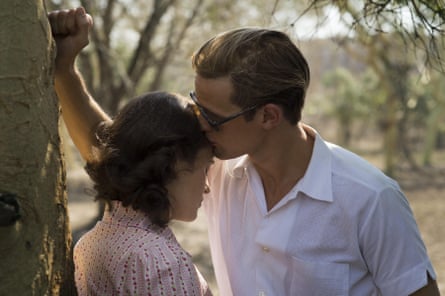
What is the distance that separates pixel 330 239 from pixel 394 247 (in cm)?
21

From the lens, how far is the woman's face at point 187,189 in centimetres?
175

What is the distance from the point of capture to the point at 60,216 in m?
1.46

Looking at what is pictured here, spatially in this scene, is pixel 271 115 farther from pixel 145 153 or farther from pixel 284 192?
pixel 145 153

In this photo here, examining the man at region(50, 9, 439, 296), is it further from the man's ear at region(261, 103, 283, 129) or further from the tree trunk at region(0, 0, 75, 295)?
the tree trunk at region(0, 0, 75, 295)

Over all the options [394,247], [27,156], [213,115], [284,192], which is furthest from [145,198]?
[394,247]

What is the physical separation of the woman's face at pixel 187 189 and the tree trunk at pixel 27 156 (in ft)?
1.32

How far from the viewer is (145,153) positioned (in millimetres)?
1694

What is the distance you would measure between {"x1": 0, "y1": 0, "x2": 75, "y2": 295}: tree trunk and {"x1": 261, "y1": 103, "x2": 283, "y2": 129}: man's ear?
918 mm

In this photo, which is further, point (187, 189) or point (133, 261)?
point (187, 189)

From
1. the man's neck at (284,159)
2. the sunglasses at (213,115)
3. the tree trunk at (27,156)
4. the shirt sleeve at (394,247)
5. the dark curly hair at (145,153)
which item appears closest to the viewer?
the tree trunk at (27,156)

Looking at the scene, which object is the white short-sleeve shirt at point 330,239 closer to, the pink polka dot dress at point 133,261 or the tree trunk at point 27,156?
the pink polka dot dress at point 133,261

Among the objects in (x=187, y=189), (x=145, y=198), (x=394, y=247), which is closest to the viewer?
(x=145, y=198)

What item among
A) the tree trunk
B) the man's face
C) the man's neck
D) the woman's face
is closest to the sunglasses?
the man's face

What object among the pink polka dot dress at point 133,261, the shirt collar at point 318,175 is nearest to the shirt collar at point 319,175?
the shirt collar at point 318,175
